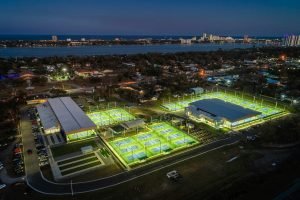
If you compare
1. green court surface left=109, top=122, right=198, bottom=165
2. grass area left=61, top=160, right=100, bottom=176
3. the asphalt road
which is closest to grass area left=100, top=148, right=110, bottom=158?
green court surface left=109, top=122, right=198, bottom=165

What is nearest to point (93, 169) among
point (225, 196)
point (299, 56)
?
point (225, 196)

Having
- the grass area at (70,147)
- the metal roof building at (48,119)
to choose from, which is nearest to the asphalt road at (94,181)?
the grass area at (70,147)

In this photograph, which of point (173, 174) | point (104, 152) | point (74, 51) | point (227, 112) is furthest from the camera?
point (74, 51)

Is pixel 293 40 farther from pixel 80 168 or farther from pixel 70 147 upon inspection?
pixel 80 168

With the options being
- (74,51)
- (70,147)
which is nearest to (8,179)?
(70,147)

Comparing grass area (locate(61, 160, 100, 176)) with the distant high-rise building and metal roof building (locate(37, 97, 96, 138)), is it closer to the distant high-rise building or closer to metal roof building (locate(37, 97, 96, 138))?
Answer: metal roof building (locate(37, 97, 96, 138))

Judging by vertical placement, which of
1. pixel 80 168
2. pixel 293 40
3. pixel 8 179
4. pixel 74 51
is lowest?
pixel 8 179
